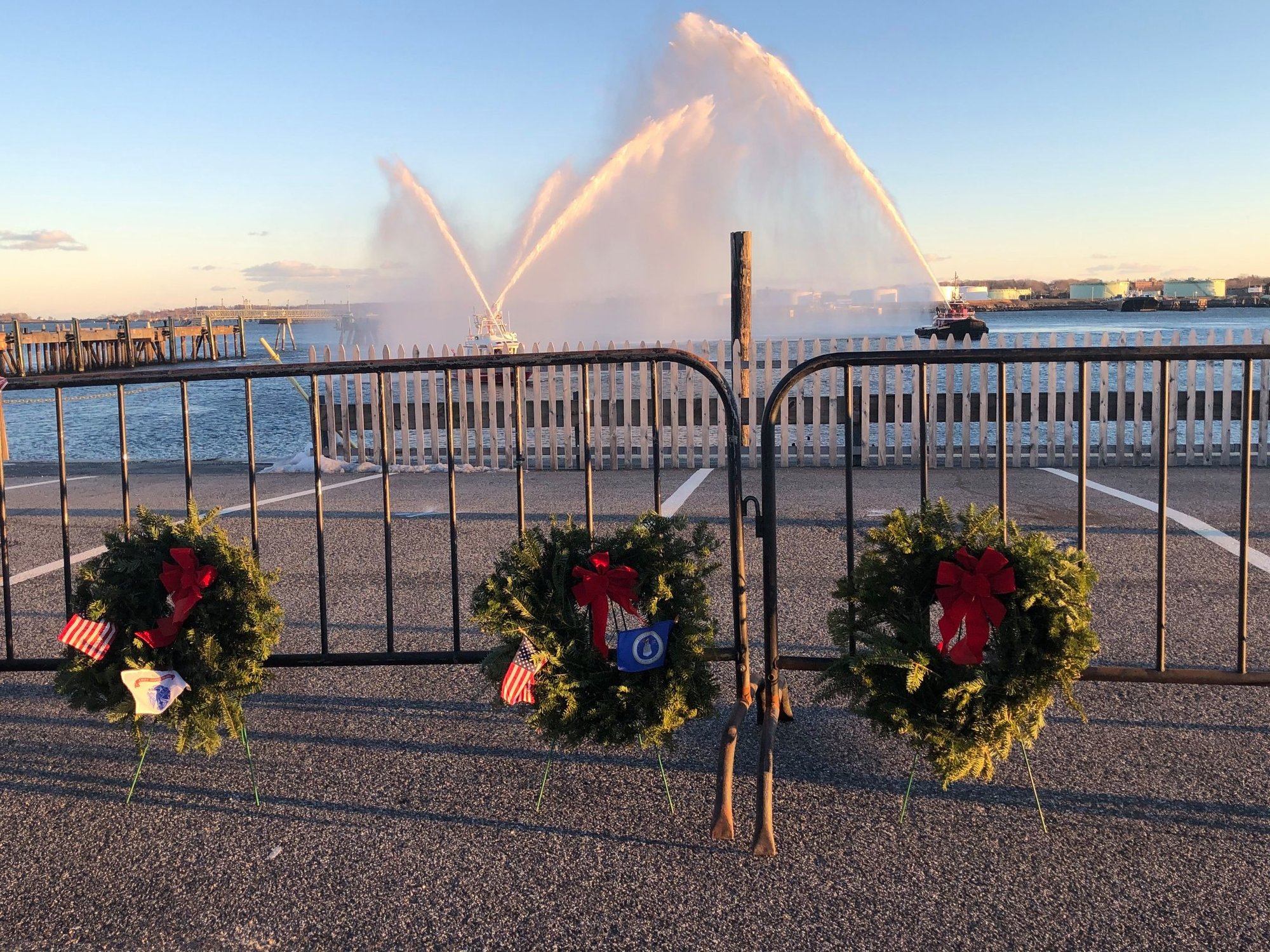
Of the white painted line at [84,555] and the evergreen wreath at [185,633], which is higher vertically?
the evergreen wreath at [185,633]

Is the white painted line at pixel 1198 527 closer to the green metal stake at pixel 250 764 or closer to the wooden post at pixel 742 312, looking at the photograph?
the green metal stake at pixel 250 764

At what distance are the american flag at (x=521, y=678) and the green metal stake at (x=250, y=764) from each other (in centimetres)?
96

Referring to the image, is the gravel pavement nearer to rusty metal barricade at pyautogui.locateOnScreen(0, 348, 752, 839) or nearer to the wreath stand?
the wreath stand

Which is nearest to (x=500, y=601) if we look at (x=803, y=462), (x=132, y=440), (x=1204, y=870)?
(x=1204, y=870)

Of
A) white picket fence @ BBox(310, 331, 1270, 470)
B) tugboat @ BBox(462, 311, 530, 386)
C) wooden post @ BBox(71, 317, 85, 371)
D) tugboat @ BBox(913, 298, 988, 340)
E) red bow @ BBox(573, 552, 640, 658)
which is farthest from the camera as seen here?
tugboat @ BBox(913, 298, 988, 340)

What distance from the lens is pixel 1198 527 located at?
8195mm

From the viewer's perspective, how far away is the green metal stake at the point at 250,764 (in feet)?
12.0

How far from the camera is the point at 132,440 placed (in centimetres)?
2970

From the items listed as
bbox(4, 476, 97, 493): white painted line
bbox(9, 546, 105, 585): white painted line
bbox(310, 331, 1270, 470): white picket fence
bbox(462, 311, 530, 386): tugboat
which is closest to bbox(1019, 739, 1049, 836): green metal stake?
bbox(9, 546, 105, 585): white painted line

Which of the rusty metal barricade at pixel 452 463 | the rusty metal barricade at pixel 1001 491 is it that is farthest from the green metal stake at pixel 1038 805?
the rusty metal barricade at pixel 452 463

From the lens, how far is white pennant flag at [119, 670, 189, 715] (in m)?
3.63

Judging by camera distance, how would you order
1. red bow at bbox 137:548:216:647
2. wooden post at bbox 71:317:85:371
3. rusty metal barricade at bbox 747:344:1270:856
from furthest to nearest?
wooden post at bbox 71:317:85:371, rusty metal barricade at bbox 747:344:1270:856, red bow at bbox 137:548:216:647

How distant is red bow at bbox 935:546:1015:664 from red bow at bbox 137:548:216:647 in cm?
258

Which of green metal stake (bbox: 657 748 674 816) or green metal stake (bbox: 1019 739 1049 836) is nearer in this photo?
green metal stake (bbox: 1019 739 1049 836)
